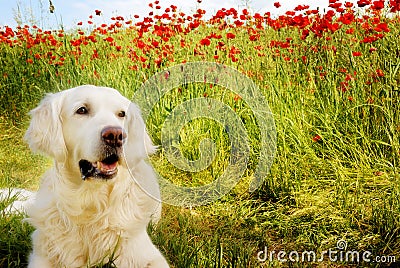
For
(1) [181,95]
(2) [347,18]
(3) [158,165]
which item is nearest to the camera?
(2) [347,18]

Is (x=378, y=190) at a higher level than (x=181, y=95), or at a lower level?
lower

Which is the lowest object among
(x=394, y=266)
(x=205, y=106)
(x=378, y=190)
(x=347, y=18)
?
(x=394, y=266)

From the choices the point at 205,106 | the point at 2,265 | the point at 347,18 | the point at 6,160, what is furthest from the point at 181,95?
the point at 2,265

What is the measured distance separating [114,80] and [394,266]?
3.55 m

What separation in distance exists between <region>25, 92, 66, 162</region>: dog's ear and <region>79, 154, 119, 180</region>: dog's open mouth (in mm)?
156

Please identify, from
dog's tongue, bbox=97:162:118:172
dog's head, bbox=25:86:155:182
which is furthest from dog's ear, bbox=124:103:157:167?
dog's tongue, bbox=97:162:118:172

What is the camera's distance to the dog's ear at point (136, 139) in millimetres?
2490

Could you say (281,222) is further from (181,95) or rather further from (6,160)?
(6,160)

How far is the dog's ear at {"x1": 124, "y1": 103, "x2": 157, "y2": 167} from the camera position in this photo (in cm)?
249

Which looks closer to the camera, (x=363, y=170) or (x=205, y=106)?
(x=363, y=170)

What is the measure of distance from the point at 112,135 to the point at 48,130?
1.48ft

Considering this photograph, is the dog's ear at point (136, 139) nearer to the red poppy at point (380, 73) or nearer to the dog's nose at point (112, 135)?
the dog's nose at point (112, 135)

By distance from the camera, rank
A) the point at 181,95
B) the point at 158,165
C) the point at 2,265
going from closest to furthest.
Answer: the point at 2,265, the point at 158,165, the point at 181,95

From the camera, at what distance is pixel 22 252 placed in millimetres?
2791
